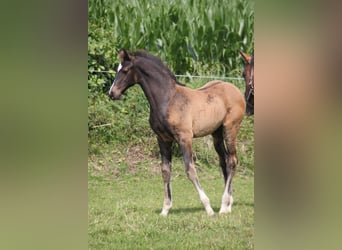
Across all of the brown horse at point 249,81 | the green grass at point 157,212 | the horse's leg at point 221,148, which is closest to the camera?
the brown horse at point 249,81

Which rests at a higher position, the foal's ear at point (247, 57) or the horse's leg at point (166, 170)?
the foal's ear at point (247, 57)

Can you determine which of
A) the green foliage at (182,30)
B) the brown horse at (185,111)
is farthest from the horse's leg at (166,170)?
the green foliage at (182,30)

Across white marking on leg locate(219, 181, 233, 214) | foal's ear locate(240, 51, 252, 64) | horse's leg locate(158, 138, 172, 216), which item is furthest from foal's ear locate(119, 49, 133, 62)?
white marking on leg locate(219, 181, 233, 214)

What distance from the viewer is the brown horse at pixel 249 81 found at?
6219mm

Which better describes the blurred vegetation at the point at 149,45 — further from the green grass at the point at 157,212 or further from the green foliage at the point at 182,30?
the green grass at the point at 157,212

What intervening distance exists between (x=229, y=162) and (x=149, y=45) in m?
1.28

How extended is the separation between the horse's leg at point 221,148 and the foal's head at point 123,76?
2.92 feet

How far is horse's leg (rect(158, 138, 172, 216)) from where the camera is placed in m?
6.40

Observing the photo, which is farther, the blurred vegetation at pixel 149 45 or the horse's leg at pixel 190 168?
the horse's leg at pixel 190 168

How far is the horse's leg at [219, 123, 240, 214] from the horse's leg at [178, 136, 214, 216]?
14cm
